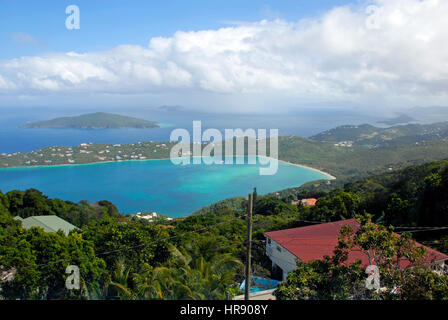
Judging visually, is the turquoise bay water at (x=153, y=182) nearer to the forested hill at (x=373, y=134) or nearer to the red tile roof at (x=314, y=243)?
the red tile roof at (x=314, y=243)

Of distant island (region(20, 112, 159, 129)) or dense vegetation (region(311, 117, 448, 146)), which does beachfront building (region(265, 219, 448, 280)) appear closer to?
dense vegetation (region(311, 117, 448, 146))

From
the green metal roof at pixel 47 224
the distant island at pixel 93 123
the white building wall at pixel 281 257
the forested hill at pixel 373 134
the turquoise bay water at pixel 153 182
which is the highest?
the distant island at pixel 93 123

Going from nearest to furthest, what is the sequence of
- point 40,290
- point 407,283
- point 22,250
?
point 407,283 < point 40,290 < point 22,250

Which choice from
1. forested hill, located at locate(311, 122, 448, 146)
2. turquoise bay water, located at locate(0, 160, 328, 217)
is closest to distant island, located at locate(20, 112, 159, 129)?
turquoise bay water, located at locate(0, 160, 328, 217)

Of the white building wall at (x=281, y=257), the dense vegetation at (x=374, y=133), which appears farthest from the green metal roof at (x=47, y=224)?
the dense vegetation at (x=374, y=133)

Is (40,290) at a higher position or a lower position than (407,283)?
lower
